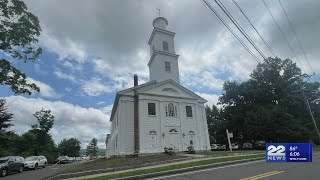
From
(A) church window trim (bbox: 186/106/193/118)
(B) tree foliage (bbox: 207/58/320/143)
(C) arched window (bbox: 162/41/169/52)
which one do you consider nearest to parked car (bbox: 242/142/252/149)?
(B) tree foliage (bbox: 207/58/320/143)

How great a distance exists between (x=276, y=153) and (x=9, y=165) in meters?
22.7

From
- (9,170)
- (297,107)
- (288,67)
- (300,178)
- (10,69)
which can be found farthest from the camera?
(288,67)

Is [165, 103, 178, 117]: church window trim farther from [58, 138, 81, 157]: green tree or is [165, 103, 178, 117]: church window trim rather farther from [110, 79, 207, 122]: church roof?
[58, 138, 81, 157]: green tree

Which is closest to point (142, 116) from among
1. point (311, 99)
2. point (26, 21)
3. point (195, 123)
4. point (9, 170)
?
point (195, 123)

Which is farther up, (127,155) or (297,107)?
(297,107)

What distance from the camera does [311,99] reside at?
49.2 meters

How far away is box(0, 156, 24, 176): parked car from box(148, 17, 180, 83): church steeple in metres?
18.8

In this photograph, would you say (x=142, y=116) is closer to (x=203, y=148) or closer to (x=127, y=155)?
(x=127, y=155)

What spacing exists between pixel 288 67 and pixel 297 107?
341 inches

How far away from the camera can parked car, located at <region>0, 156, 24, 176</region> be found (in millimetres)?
20666

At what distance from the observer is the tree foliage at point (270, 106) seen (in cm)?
4341

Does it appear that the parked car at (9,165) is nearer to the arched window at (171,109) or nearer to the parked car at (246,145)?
the arched window at (171,109)

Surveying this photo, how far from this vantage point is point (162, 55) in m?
35.0

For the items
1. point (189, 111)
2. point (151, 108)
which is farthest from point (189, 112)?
point (151, 108)
